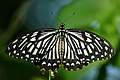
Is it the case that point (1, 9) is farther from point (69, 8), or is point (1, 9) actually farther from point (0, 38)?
point (69, 8)

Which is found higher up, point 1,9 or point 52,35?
point 1,9

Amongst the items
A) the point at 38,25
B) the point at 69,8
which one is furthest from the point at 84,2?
the point at 38,25
